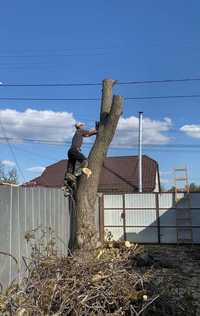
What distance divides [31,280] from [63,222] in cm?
549

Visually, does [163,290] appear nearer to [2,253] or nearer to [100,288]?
[100,288]

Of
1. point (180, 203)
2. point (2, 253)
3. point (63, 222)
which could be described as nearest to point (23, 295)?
point (2, 253)

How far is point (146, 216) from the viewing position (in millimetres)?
17062

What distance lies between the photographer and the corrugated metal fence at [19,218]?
18.6ft

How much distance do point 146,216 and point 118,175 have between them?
52.4 ft

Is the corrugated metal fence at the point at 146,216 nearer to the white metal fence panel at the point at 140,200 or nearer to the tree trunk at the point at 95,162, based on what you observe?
the white metal fence panel at the point at 140,200

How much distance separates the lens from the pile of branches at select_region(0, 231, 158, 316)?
3945 mm

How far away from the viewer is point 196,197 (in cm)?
1662

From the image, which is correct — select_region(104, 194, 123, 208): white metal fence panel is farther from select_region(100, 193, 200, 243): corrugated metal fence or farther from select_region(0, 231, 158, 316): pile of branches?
select_region(0, 231, 158, 316): pile of branches

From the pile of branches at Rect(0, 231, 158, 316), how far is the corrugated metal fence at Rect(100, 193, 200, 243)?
11.6m

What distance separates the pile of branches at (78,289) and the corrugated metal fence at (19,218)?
0.71 meters

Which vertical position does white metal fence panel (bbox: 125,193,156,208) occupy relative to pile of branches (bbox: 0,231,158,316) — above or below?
above

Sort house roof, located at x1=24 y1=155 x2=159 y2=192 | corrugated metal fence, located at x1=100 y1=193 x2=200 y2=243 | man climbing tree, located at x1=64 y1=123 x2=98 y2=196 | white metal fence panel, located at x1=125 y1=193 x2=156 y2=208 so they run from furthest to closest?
1. house roof, located at x1=24 y1=155 x2=159 y2=192
2. white metal fence panel, located at x1=125 y1=193 x2=156 y2=208
3. corrugated metal fence, located at x1=100 y1=193 x2=200 y2=243
4. man climbing tree, located at x1=64 y1=123 x2=98 y2=196

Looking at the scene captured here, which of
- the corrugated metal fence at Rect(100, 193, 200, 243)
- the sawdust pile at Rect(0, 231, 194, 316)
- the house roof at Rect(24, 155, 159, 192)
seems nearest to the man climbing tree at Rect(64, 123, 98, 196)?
the sawdust pile at Rect(0, 231, 194, 316)
